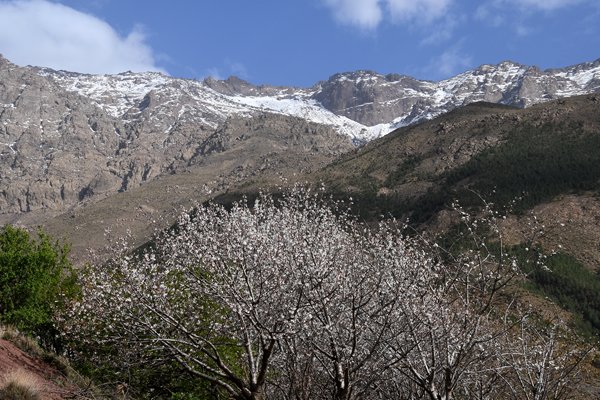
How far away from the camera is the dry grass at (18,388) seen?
1305 cm

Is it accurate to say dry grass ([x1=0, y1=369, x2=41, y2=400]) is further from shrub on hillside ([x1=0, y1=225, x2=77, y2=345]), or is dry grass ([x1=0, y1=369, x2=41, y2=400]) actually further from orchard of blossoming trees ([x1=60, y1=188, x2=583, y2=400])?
shrub on hillside ([x1=0, y1=225, x2=77, y2=345])

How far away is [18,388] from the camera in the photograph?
13.3 m

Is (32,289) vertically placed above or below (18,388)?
above

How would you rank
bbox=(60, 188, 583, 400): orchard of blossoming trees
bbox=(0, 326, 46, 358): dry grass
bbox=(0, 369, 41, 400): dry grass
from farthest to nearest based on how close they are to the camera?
bbox=(0, 326, 46, 358): dry grass < bbox=(60, 188, 583, 400): orchard of blossoming trees < bbox=(0, 369, 41, 400): dry grass

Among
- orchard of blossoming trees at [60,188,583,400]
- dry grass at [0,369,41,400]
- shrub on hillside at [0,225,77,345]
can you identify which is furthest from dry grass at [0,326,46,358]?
dry grass at [0,369,41,400]

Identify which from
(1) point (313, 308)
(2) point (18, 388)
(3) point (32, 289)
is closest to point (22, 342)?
(3) point (32, 289)

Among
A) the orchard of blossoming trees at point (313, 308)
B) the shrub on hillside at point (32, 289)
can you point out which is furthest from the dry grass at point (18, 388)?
the shrub on hillside at point (32, 289)

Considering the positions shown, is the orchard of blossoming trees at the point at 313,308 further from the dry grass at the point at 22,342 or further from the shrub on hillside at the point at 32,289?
the shrub on hillside at the point at 32,289

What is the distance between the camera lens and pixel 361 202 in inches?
6186

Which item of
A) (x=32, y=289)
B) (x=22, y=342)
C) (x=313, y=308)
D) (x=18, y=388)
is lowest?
(x=22, y=342)

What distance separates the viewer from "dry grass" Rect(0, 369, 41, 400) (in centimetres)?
1305

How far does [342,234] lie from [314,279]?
13.1ft

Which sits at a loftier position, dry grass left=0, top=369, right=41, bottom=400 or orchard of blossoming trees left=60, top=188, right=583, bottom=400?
orchard of blossoming trees left=60, top=188, right=583, bottom=400

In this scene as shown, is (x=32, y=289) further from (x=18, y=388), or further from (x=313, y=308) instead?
(x=313, y=308)
